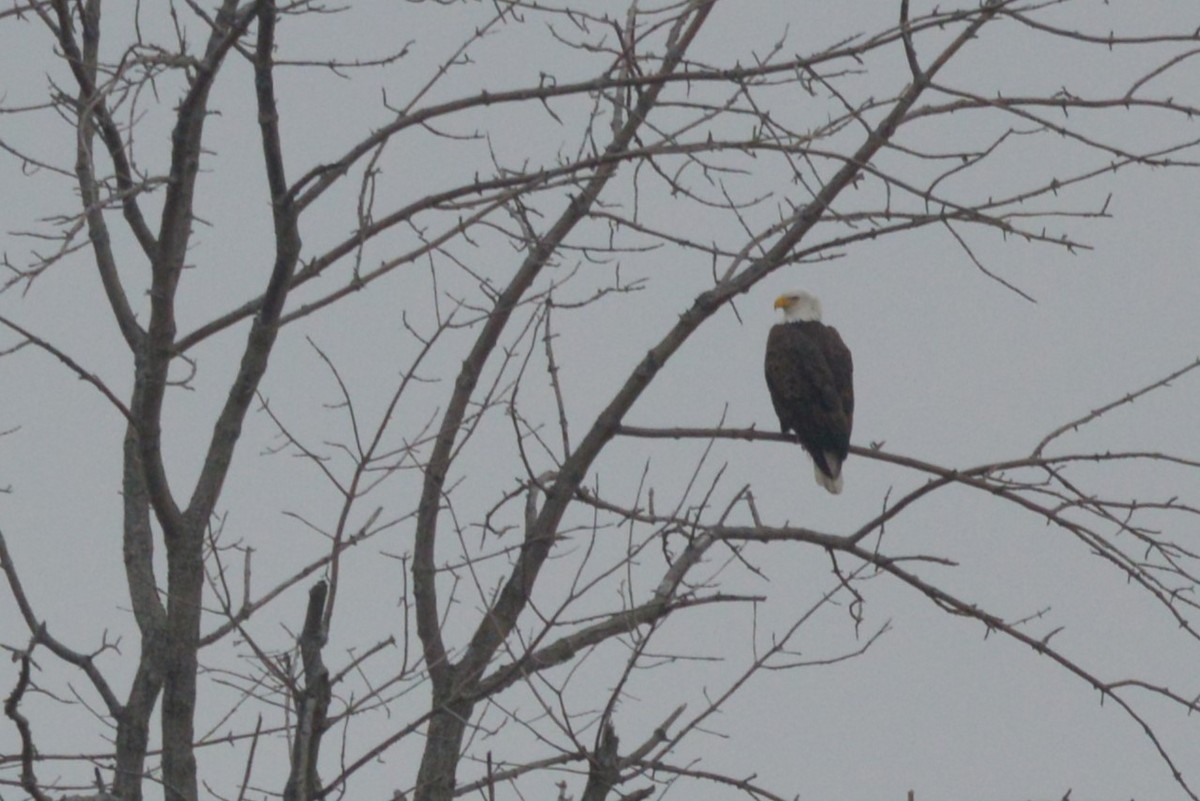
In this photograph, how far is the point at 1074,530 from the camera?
4297 mm

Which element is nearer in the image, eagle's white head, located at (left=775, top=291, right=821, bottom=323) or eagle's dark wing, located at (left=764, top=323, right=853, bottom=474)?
eagle's dark wing, located at (left=764, top=323, right=853, bottom=474)

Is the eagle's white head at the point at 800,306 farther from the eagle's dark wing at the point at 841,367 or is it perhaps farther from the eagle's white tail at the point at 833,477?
the eagle's white tail at the point at 833,477

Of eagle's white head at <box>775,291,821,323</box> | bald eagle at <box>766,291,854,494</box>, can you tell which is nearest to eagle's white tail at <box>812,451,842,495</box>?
bald eagle at <box>766,291,854,494</box>

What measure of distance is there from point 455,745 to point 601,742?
35.8 inches

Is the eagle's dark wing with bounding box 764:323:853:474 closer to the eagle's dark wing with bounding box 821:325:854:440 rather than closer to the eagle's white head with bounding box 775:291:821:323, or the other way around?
the eagle's dark wing with bounding box 821:325:854:440

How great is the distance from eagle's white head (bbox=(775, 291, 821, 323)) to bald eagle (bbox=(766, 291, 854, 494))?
0.30 meters

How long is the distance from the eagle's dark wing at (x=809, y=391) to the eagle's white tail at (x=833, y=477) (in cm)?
3

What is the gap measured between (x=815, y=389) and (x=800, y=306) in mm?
1104

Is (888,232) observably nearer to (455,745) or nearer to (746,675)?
(746,675)

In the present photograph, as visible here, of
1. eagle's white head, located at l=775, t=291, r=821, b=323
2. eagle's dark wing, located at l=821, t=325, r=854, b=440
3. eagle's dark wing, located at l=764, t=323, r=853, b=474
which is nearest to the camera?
eagle's dark wing, located at l=764, t=323, r=853, b=474

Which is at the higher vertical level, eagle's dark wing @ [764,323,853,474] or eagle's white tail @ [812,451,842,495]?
eagle's dark wing @ [764,323,853,474]

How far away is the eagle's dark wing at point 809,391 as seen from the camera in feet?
24.5

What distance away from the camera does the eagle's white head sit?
8.47 metres

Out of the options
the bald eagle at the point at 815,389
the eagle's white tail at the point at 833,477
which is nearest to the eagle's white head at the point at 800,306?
the bald eagle at the point at 815,389
